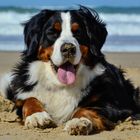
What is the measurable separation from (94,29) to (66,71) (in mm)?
632

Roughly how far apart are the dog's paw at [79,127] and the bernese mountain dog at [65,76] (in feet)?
0.53

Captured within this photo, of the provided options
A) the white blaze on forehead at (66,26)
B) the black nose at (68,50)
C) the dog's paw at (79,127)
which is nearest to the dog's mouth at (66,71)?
the black nose at (68,50)

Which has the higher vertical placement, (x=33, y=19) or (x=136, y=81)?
(x=33, y=19)

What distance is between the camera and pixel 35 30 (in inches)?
295

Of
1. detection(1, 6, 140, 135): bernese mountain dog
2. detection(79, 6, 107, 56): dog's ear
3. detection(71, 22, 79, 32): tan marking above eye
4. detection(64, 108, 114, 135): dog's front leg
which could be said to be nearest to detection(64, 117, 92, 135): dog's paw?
detection(64, 108, 114, 135): dog's front leg

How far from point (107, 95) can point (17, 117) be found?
43.7 inches

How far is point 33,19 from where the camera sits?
761cm

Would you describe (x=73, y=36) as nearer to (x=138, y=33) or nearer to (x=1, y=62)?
(x=1, y=62)

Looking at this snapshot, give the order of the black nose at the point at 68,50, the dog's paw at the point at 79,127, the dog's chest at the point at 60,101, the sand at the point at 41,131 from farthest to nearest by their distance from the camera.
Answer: the dog's chest at the point at 60,101, the black nose at the point at 68,50, the dog's paw at the point at 79,127, the sand at the point at 41,131

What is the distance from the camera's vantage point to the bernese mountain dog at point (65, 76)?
7176 millimetres

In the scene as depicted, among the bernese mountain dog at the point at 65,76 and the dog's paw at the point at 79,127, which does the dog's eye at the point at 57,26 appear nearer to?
the bernese mountain dog at the point at 65,76

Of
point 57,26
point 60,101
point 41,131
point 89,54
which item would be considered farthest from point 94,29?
point 41,131

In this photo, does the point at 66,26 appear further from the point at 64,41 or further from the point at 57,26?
the point at 64,41

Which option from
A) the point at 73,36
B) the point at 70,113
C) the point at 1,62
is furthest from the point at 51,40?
the point at 1,62
